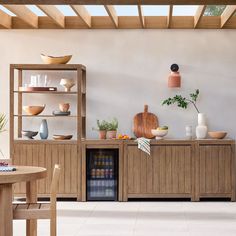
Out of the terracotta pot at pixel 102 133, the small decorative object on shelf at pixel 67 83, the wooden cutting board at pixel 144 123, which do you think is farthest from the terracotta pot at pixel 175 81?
the small decorative object on shelf at pixel 67 83

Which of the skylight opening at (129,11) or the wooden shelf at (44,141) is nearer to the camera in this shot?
the wooden shelf at (44,141)

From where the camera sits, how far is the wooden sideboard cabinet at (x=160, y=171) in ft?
33.0

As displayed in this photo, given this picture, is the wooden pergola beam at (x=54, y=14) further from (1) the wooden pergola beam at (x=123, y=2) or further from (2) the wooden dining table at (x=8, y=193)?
(2) the wooden dining table at (x=8, y=193)

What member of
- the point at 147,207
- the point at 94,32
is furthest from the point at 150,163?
the point at 94,32

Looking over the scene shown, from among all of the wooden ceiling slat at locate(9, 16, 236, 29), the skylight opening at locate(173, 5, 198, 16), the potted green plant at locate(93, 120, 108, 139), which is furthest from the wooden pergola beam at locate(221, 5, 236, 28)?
the potted green plant at locate(93, 120, 108, 139)

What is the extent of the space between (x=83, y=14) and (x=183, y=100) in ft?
7.14

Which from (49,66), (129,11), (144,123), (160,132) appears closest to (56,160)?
(49,66)

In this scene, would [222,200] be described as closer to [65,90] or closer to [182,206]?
[182,206]

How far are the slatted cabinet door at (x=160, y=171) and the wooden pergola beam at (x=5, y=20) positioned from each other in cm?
279

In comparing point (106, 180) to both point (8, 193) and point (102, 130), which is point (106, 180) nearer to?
point (102, 130)

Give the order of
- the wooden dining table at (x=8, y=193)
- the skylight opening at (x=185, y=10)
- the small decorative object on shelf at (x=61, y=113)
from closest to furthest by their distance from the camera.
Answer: the wooden dining table at (x=8, y=193) → the small decorative object on shelf at (x=61, y=113) → the skylight opening at (x=185, y=10)

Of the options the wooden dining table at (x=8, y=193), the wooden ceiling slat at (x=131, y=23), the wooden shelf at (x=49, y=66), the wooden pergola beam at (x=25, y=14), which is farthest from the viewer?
the wooden ceiling slat at (x=131, y=23)

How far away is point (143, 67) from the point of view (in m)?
10.7

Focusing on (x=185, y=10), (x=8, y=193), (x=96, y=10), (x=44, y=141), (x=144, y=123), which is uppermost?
(x=96, y=10)
